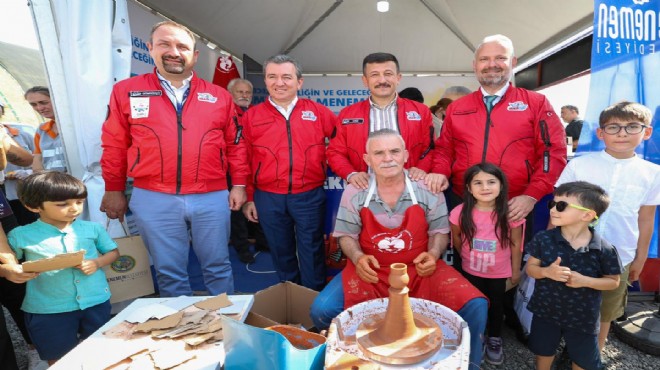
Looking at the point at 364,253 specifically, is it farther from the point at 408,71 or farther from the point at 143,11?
the point at 408,71

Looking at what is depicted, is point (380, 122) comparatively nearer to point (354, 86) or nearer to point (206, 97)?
point (206, 97)

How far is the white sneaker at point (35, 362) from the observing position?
7.82 feet

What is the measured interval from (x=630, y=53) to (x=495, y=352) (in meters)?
2.44

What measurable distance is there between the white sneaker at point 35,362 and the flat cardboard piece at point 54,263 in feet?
3.53

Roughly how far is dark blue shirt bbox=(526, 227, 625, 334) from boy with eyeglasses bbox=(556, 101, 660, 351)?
40cm

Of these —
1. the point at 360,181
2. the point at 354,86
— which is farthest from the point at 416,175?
the point at 354,86

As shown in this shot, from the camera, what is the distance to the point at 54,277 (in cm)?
200

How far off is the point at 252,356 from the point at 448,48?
8.24 meters

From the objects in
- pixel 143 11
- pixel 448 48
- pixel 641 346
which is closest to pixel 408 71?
pixel 448 48

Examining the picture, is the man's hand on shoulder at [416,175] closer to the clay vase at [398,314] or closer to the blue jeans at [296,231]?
the blue jeans at [296,231]

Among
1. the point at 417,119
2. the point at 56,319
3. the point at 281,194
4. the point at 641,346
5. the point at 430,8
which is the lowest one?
the point at 641,346

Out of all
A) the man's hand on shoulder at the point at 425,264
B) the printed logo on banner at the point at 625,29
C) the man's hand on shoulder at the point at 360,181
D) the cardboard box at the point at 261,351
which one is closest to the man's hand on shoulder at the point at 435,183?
the man's hand on shoulder at the point at 360,181

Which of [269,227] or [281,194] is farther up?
[281,194]

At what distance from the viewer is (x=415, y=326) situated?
1.41m
